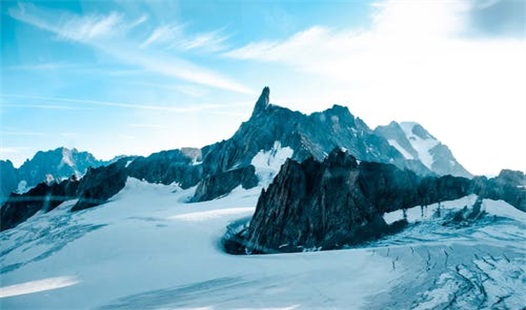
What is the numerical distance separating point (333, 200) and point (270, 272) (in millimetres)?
17748

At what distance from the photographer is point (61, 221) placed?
7106 cm

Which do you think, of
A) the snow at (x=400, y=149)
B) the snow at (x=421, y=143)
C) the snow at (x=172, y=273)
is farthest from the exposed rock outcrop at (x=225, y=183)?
the snow at (x=421, y=143)

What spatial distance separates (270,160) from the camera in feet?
348

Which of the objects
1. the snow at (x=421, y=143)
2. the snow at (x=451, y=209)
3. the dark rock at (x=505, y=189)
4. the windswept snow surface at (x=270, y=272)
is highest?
the snow at (x=421, y=143)

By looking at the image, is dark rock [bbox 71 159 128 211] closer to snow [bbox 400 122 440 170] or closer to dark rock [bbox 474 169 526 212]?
dark rock [bbox 474 169 526 212]

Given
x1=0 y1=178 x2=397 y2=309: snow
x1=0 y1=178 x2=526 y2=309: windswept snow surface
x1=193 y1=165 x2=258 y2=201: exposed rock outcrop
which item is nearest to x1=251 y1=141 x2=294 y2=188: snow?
x1=193 y1=165 x2=258 y2=201: exposed rock outcrop

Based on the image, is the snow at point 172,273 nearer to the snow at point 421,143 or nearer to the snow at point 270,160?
the snow at point 270,160

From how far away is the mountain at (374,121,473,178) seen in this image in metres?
156

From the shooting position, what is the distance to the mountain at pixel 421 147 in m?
156

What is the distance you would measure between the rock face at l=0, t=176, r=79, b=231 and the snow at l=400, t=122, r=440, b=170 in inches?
5388

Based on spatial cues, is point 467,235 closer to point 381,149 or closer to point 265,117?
point 265,117

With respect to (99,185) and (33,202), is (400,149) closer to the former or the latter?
(99,185)

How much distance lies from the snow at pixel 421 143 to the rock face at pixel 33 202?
13687 cm

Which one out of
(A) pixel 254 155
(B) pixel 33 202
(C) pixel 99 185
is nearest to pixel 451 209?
(A) pixel 254 155
